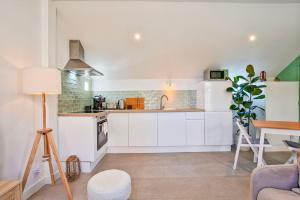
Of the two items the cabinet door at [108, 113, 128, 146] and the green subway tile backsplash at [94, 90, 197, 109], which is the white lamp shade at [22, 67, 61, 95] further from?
the green subway tile backsplash at [94, 90, 197, 109]

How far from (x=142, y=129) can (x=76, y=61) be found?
1865 millimetres

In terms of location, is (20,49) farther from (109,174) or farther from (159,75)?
(159,75)

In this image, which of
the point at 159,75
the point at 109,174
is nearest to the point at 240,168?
the point at 109,174

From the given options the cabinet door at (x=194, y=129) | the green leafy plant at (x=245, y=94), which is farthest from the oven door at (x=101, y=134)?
the green leafy plant at (x=245, y=94)

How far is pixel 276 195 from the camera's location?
1327 mm

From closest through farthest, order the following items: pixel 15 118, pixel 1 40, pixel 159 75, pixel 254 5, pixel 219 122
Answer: pixel 1 40, pixel 15 118, pixel 254 5, pixel 219 122, pixel 159 75

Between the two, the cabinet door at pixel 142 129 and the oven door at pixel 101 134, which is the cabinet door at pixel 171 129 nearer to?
the cabinet door at pixel 142 129

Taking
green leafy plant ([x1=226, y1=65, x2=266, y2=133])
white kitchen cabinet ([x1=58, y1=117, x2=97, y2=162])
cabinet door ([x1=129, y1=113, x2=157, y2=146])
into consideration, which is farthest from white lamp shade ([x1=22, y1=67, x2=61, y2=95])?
green leafy plant ([x1=226, y1=65, x2=266, y2=133])

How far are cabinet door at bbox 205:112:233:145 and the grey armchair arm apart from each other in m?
2.43

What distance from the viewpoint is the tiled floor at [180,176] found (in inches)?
87.8

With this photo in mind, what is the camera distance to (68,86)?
3.35m

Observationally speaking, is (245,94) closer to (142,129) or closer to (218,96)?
(218,96)

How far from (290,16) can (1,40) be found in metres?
4.53

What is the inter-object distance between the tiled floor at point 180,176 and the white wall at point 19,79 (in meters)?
0.54
